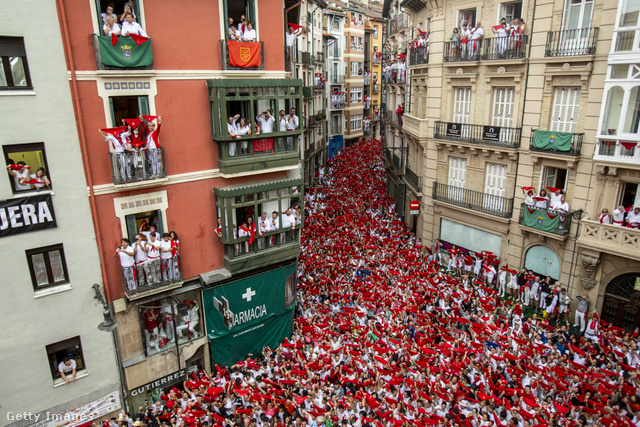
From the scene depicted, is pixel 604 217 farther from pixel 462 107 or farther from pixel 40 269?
pixel 40 269

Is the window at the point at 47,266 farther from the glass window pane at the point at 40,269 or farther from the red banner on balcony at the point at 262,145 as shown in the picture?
the red banner on balcony at the point at 262,145

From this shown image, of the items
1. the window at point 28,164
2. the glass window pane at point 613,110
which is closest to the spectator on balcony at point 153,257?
the window at point 28,164

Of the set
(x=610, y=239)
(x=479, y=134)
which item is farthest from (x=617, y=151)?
(x=479, y=134)

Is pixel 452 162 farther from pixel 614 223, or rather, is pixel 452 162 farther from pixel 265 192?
pixel 265 192

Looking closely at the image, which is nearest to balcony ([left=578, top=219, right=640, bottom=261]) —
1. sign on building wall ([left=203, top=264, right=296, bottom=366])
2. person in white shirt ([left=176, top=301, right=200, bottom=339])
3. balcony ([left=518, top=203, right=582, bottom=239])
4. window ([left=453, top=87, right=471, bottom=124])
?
balcony ([left=518, top=203, right=582, bottom=239])

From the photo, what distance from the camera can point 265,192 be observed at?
18797 millimetres

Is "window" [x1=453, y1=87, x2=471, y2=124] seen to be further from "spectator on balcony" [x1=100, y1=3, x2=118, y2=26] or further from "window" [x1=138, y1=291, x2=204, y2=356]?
"spectator on balcony" [x1=100, y1=3, x2=118, y2=26]

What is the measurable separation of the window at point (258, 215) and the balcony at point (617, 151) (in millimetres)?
14598

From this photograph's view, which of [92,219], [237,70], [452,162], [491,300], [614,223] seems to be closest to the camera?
[92,219]

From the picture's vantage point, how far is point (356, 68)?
67688 millimetres

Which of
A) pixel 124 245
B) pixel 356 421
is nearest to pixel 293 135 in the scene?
pixel 124 245

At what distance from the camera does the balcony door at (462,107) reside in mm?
26828

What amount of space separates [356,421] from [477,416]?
4.14 metres

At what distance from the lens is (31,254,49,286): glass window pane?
14516mm
